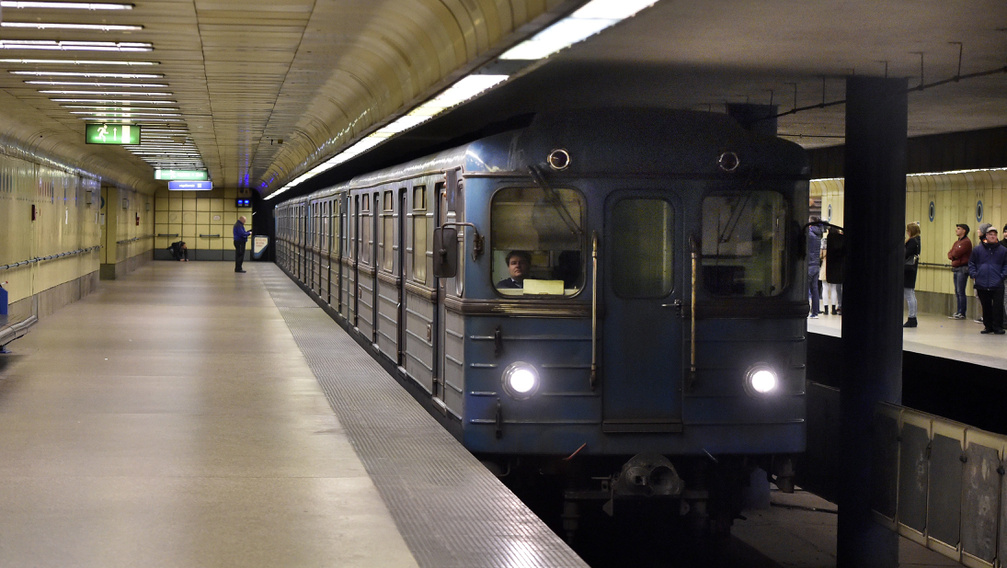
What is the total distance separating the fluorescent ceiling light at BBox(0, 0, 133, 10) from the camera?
827 cm

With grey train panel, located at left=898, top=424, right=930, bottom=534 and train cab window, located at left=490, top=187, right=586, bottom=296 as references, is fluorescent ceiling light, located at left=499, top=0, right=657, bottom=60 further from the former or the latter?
grey train panel, located at left=898, top=424, right=930, bottom=534

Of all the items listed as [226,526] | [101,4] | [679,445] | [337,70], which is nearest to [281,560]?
[226,526]

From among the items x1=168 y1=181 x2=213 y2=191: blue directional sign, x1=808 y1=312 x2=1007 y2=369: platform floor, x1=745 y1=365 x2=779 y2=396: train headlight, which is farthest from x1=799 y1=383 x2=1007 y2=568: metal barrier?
x1=168 y1=181 x2=213 y2=191: blue directional sign

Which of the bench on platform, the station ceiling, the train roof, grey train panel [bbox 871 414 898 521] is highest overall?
the station ceiling

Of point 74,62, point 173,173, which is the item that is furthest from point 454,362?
point 173,173

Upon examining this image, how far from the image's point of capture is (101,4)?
828 cm

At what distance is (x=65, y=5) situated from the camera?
27.3 feet

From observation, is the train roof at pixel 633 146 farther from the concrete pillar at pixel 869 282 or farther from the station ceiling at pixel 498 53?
the concrete pillar at pixel 869 282

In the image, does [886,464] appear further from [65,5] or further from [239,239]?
[239,239]

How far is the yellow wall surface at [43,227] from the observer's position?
15898 mm

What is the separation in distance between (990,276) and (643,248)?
1178cm

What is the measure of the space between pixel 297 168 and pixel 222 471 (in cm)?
1820

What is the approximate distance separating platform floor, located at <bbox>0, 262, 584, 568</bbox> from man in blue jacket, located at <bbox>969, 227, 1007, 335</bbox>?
377 inches

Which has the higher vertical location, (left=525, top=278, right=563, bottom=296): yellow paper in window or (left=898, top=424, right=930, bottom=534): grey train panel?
(left=525, top=278, right=563, bottom=296): yellow paper in window
